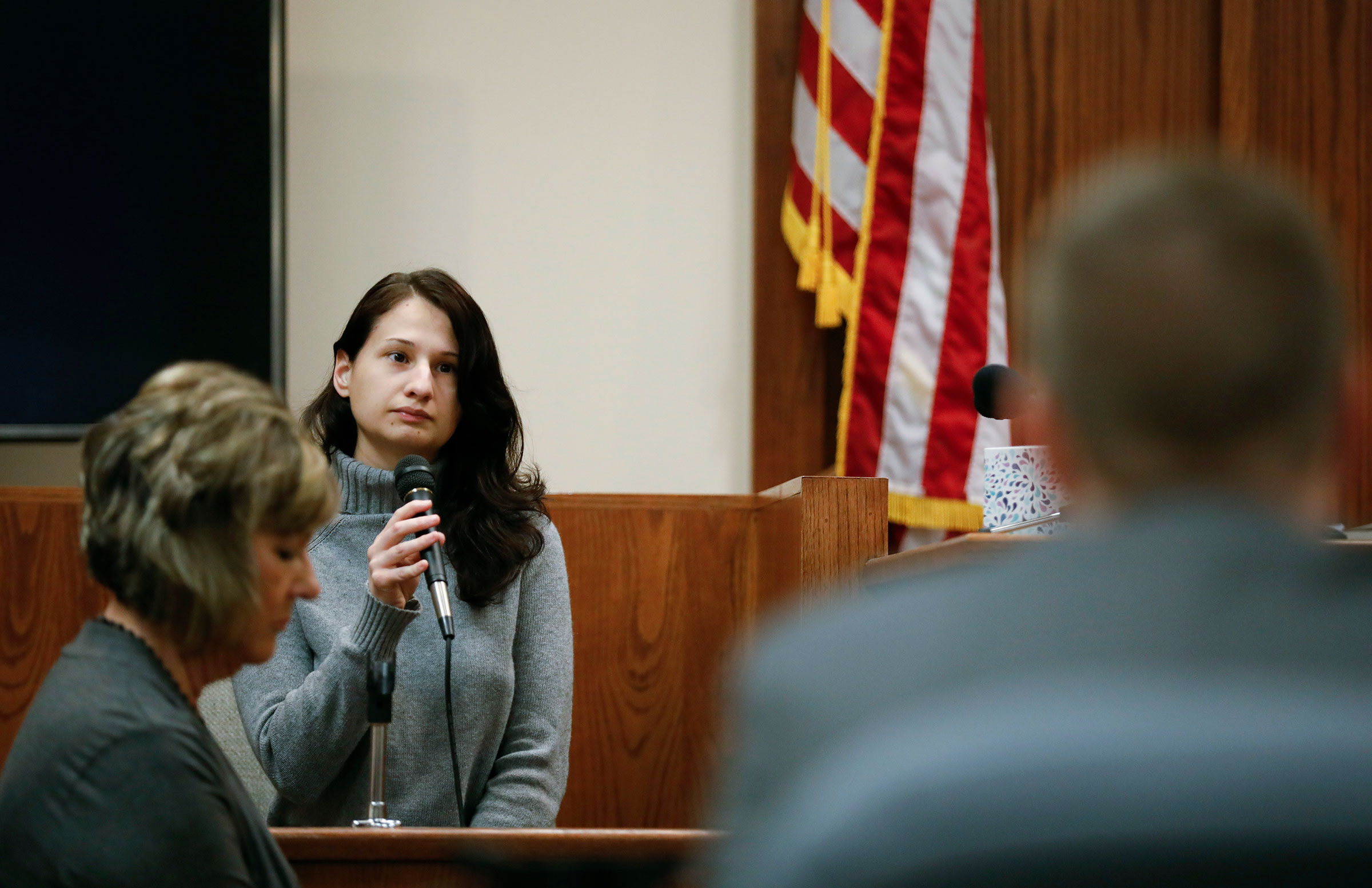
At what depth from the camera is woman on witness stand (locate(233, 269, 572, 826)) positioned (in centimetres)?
196

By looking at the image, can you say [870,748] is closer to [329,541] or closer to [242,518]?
[242,518]

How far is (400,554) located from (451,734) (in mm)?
283

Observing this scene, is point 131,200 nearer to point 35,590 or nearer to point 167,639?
point 35,590

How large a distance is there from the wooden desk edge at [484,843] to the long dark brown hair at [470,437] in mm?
676

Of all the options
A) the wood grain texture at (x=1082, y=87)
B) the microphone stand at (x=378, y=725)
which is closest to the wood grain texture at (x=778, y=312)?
the wood grain texture at (x=1082, y=87)

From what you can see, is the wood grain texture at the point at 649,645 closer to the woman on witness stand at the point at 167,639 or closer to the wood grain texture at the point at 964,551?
the wood grain texture at the point at 964,551

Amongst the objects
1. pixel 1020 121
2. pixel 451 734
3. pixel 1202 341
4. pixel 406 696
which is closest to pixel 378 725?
pixel 451 734

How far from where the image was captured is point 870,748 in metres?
0.55

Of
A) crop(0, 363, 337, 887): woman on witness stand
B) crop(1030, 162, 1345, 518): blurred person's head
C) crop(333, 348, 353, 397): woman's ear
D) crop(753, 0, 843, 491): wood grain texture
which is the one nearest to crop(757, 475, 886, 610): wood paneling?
crop(333, 348, 353, 397): woman's ear

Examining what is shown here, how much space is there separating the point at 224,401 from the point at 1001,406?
1.15m

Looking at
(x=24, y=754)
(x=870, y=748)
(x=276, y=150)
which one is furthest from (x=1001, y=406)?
(x=276, y=150)

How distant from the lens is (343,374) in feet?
7.70

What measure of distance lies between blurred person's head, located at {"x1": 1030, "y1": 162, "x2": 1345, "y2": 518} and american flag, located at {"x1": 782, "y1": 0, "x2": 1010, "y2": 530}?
2.54m

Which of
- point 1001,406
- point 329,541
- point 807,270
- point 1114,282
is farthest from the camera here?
point 807,270
